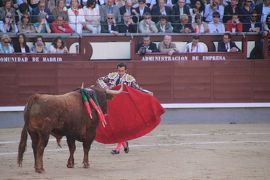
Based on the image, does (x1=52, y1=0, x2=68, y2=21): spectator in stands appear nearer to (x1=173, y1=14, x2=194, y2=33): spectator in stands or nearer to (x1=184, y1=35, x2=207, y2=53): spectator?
(x1=173, y1=14, x2=194, y2=33): spectator in stands

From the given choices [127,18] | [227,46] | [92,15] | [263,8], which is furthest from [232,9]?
[92,15]

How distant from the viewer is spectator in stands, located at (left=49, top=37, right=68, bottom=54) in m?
13.5

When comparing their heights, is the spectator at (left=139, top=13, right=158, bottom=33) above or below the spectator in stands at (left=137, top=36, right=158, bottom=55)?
above

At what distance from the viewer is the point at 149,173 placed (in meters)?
8.38

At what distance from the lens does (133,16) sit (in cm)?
1376

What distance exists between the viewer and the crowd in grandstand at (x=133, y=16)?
13.4 meters

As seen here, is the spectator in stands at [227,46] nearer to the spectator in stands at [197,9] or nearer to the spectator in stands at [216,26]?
the spectator in stands at [216,26]

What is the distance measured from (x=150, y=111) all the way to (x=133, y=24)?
4039 mm

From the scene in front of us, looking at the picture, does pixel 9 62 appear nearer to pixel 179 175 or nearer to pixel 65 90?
pixel 65 90

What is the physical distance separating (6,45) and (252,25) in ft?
15.9

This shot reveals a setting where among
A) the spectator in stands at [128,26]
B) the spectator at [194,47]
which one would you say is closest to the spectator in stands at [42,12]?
the spectator in stands at [128,26]

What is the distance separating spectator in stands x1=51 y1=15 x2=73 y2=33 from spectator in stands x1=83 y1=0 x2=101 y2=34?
0.38m

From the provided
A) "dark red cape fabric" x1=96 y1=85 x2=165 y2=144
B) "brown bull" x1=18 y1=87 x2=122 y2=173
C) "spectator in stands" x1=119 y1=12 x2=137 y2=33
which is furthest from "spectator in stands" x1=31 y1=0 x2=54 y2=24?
"brown bull" x1=18 y1=87 x2=122 y2=173

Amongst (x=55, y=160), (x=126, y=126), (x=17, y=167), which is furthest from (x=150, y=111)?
(x=17, y=167)
